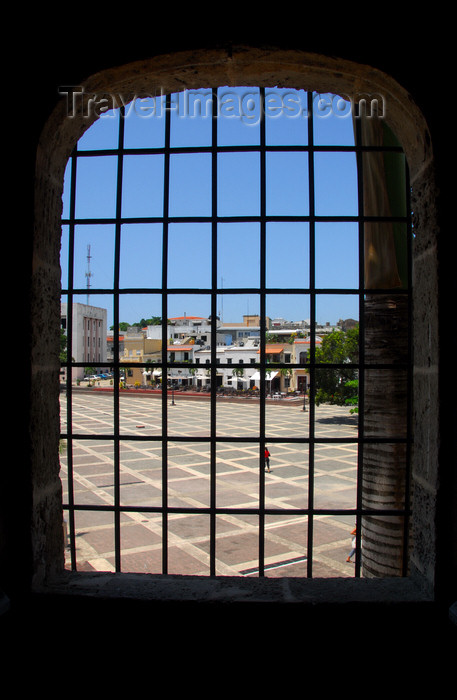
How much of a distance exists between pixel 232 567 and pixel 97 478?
7359 millimetres

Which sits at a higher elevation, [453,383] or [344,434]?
[453,383]

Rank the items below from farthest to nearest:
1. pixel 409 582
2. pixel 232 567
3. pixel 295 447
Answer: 1. pixel 295 447
2. pixel 232 567
3. pixel 409 582

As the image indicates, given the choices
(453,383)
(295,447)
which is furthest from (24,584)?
(295,447)

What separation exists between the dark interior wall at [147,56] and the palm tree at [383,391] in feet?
5.94

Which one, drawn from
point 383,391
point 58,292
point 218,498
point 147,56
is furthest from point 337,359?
point 147,56

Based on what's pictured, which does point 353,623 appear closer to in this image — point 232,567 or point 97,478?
point 232,567

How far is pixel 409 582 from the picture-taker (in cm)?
165

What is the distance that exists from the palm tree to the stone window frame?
1724mm

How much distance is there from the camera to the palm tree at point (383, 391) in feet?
10.9

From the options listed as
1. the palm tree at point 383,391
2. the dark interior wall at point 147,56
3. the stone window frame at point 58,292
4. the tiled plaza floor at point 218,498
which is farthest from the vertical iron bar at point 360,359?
the palm tree at point 383,391

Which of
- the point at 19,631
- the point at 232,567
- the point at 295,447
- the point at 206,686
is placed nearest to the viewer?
the point at 206,686

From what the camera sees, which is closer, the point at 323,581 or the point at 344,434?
the point at 323,581

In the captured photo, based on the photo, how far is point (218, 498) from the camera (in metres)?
12.1

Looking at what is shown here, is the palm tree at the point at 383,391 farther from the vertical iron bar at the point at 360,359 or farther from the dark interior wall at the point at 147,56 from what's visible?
the dark interior wall at the point at 147,56
